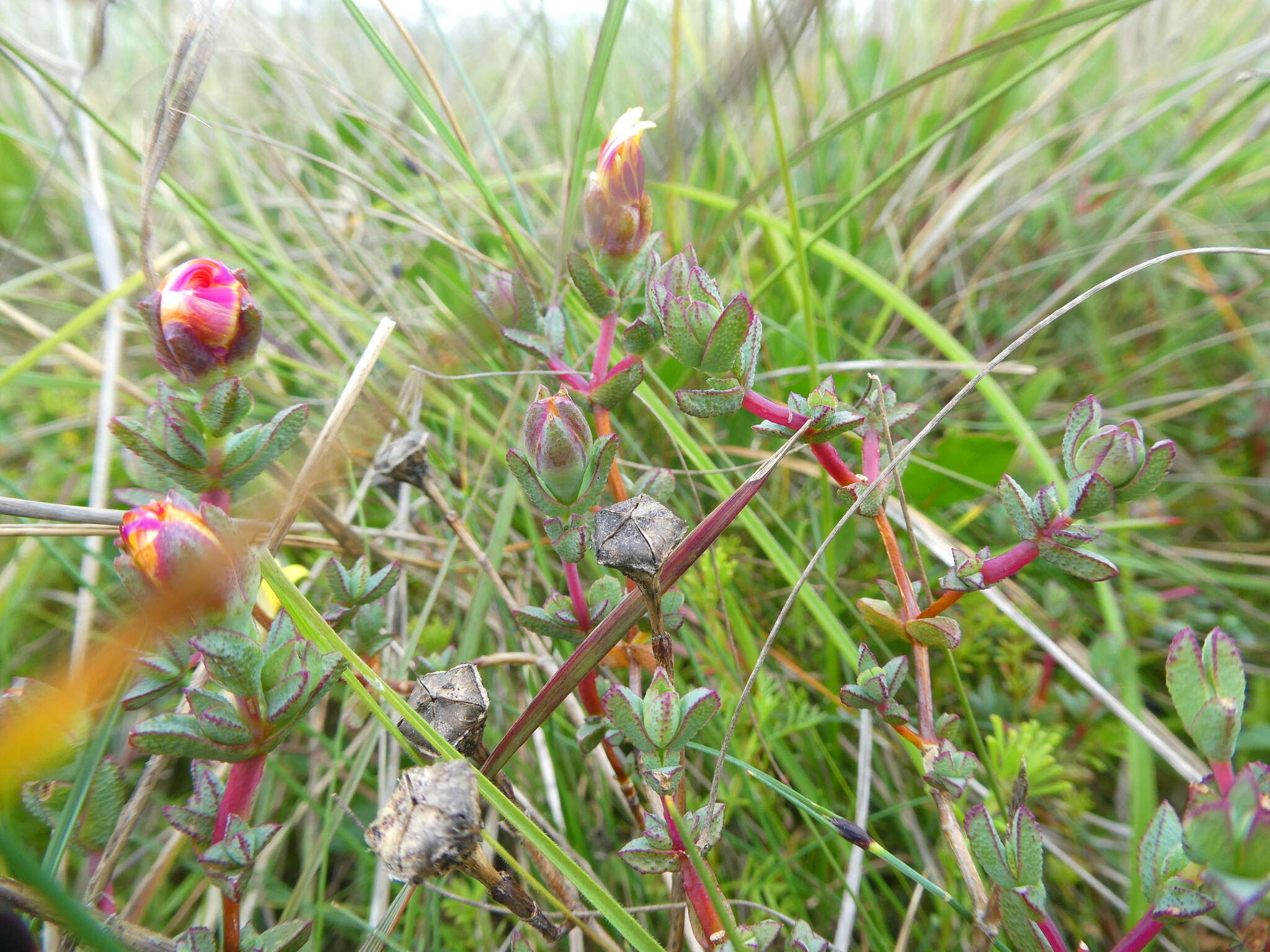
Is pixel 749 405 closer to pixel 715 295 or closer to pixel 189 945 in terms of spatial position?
pixel 715 295

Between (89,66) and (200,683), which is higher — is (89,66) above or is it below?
above

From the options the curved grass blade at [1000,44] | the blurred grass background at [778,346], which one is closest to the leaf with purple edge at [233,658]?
the blurred grass background at [778,346]

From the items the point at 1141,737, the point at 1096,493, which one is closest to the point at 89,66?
the point at 1096,493

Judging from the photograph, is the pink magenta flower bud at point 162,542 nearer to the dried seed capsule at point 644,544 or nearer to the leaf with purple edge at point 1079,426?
the dried seed capsule at point 644,544

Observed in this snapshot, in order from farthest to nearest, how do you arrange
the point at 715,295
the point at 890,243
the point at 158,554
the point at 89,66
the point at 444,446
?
the point at 890,243
the point at 444,446
the point at 89,66
the point at 715,295
the point at 158,554

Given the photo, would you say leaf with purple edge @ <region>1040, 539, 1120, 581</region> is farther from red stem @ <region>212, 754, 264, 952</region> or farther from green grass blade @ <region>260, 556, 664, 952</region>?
red stem @ <region>212, 754, 264, 952</region>

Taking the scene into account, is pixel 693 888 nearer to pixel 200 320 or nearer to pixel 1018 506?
pixel 1018 506

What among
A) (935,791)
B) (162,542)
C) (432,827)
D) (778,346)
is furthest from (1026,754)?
(162,542)
